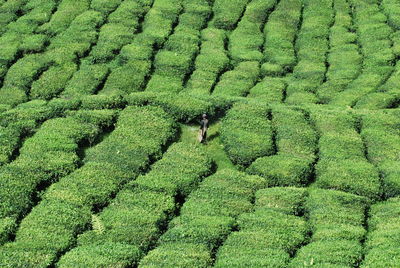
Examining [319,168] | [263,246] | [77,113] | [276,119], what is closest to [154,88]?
[77,113]

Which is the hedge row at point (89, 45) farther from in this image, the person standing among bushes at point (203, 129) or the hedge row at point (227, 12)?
the person standing among bushes at point (203, 129)

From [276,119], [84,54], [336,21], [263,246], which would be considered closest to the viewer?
[263,246]

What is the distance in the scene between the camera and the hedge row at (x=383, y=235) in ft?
67.0

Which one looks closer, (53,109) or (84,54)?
(53,109)

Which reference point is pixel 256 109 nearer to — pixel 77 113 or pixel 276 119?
pixel 276 119

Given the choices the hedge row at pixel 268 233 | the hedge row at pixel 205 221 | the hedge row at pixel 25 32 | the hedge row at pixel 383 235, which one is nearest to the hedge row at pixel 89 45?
the hedge row at pixel 25 32

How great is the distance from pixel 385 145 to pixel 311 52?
11997 mm

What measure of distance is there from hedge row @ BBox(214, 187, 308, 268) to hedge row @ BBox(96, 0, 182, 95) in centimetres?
1207

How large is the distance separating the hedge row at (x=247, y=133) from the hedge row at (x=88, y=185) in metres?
2.91

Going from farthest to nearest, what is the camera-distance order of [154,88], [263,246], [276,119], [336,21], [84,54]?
[336,21] → [84,54] → [154,88] → [276,119] → [263,246]

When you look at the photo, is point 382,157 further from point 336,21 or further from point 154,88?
point 336,21

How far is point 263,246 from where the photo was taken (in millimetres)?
22125

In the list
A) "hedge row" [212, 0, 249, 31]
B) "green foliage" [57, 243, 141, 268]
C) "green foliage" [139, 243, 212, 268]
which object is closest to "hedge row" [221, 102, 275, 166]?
"green foliage" [139, 243, 212, 268]

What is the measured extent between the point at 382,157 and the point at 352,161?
1.54 metres
